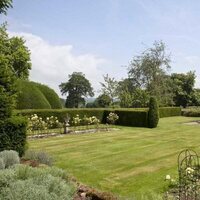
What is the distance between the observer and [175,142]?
15602 millimetres

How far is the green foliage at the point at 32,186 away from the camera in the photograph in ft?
14.6

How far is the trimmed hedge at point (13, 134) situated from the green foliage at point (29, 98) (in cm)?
1307

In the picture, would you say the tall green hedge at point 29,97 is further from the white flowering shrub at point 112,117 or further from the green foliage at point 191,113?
the green foliage at point 191,113

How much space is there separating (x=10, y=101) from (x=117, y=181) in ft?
14.1

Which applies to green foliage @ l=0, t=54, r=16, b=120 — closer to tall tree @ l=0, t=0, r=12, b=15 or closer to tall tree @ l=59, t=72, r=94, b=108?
tall tree @ l=0, t=0, r=12, b=15

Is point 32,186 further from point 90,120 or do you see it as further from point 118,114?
point 118,114

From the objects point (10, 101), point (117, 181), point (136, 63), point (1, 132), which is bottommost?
point (117, 181)

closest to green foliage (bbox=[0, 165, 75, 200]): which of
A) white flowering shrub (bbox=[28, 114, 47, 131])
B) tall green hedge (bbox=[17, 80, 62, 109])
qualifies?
white flowering shrub (bbox=[28, 114, 47, 131])

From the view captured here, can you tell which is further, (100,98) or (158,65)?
(158,65)

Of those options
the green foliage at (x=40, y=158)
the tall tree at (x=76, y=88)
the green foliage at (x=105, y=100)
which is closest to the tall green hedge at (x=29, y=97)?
the green foliage at (x=40, y=158)

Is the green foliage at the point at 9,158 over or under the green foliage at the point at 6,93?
under

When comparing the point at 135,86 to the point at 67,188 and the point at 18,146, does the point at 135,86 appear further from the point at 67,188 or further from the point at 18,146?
the point at 67,188

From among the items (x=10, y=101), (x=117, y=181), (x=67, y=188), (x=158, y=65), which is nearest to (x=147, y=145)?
(x=117, y=181)

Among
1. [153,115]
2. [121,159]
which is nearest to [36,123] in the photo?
[121,159]
